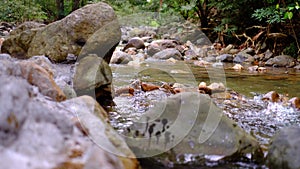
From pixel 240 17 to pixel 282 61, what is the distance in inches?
105

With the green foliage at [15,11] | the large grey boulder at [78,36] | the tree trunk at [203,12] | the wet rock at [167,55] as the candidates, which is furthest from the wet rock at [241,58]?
the green foliage at [15,11]

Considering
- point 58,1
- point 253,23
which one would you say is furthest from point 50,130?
point 58,1

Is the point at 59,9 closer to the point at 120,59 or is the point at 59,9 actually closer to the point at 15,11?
the point at 15,11

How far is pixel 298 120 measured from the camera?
2.68m

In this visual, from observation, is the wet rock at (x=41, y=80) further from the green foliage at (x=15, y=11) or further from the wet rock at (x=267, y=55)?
the green foliage at (x=15, y=11)

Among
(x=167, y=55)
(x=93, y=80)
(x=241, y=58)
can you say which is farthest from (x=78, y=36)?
(x=241, y=58)

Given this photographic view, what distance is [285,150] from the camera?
5.32 ft

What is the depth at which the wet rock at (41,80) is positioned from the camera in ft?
6.13

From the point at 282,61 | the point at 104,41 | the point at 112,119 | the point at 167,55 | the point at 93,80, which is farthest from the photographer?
the point at 167,55

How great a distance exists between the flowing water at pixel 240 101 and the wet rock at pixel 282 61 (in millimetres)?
807

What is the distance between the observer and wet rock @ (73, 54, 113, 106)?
9.16 ft

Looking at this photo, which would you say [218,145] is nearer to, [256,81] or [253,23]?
[256,81]

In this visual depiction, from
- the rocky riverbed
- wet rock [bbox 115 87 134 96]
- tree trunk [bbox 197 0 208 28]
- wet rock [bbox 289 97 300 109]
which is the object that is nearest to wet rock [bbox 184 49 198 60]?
tree trunk [bbox 197 0 208 28]

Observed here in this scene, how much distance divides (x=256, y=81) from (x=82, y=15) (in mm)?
2628
